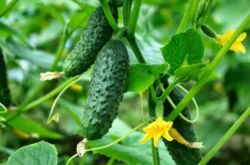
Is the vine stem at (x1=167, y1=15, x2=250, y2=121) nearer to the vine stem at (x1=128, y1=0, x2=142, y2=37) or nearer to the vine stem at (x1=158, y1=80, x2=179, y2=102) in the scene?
the vine stem at (x1=158, y1=80, x2=179, y2=102)

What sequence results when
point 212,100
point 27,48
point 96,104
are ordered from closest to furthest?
point 96,104
point 27,48
point 212,100

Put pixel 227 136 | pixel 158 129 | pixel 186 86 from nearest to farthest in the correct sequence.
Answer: pixel 158 129 < pixel 227 136 < pixel 186 86

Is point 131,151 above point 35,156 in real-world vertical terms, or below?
below

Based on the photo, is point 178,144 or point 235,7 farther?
point 235,7

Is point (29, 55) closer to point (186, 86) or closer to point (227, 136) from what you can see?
point (227, 136)

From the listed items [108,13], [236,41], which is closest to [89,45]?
[108,13]

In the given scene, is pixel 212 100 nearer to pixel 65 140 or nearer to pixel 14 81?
pixel 65 140

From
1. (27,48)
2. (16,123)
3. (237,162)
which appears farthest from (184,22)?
(237,162)
